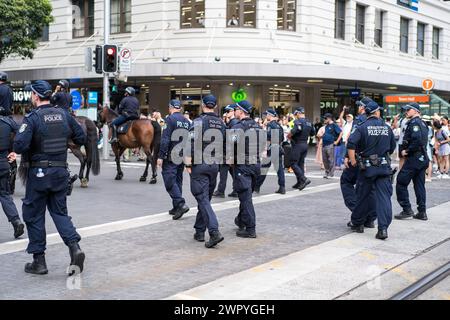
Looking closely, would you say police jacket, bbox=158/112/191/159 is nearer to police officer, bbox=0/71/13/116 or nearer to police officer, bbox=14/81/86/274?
police officer, bbox=0/71/13/116

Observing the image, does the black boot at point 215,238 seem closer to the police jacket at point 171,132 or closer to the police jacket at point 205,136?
the police jacket at point 205,136

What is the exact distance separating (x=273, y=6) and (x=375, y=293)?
83.5 ft

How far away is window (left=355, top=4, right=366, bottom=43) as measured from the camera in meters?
34.6

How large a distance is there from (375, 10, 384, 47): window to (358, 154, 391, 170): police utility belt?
28.9 metres

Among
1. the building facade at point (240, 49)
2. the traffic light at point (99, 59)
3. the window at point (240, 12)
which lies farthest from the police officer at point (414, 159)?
the window at point (240, 12)

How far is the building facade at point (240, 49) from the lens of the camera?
29438 mm

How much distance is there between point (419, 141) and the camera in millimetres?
10391

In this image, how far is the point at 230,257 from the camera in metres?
7.73

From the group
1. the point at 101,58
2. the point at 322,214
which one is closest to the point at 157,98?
the point at 101,58

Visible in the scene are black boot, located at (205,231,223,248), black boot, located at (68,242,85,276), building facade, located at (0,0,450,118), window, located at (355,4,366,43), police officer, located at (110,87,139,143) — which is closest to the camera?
black boot, located at (68,242,85,276)

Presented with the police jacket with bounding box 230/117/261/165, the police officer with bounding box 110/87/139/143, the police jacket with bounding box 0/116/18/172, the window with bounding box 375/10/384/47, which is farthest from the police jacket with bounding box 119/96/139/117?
the window with bounding box 375/10/384/47

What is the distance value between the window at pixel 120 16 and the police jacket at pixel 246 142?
2447cm

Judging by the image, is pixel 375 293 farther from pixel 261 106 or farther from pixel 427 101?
pixel 261 106

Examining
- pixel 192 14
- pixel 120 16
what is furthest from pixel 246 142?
pixel 120 16
